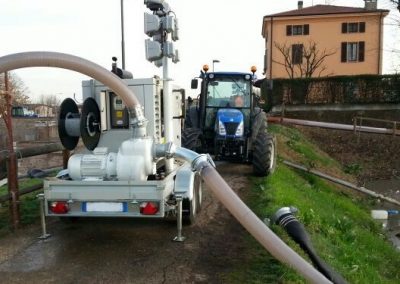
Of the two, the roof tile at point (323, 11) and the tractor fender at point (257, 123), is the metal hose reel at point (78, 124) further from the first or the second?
the roof tile at point (323, 11)

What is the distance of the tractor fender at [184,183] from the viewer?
6.23m

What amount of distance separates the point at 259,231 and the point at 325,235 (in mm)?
2741

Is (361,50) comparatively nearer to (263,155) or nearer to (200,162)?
(263,155)

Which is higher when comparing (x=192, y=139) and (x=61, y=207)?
(x=192, y=139)

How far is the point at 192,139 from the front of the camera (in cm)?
1084

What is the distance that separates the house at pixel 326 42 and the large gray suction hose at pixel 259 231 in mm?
36120

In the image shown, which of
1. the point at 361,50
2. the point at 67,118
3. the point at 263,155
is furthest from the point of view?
the point at 361,50

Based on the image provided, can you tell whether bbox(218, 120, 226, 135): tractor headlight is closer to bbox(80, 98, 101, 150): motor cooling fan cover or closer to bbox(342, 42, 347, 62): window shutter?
bbox(80, 98, 101, 150): motor cooling fan cover

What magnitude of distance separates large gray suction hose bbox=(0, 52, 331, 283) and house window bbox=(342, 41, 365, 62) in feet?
126

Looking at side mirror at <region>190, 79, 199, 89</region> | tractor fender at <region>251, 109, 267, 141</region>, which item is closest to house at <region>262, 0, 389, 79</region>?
tractor fender at <region>251, 109, 267, 141</region>

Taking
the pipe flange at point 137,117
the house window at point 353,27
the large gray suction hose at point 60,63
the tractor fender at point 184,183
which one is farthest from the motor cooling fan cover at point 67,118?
the house window at point 353,27

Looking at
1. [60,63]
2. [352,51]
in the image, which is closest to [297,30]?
[352,51]

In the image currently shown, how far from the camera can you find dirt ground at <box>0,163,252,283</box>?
5.14 m

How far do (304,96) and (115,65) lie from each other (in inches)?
906
